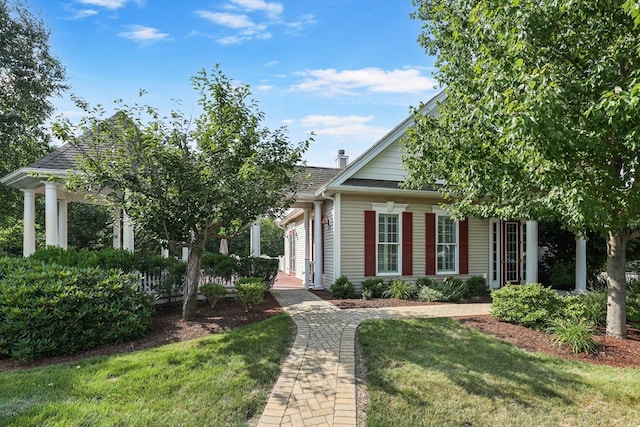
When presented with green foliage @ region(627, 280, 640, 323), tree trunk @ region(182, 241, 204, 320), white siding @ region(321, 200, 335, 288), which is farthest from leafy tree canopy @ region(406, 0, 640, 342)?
tree trunk @ region(182, 241, 204, 320)

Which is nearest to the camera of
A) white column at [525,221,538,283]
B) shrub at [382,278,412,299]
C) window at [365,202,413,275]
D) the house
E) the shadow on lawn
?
the shadow on lawn

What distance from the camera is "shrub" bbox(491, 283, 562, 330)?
6547 millimetres

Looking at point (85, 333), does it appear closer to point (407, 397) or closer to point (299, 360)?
point (299, 360)

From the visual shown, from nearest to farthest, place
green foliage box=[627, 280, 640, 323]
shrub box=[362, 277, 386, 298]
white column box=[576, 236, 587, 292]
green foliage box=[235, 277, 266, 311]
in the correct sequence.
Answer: green foliage box=[627, 280, 640, 323] → green foliage box=[235, 277, 266, 311] → shrub box=[362, 277, 386, 298] → white column box=[576, 236, 587, 292]

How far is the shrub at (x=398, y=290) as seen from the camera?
963 cm

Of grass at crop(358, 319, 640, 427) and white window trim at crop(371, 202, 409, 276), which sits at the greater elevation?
white window trim at crop(371, 202, 409, 276)

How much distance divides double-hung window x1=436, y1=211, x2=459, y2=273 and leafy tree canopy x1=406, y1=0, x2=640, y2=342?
16.3 feet

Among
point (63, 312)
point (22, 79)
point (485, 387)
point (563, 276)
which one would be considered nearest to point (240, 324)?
point (63, 312)

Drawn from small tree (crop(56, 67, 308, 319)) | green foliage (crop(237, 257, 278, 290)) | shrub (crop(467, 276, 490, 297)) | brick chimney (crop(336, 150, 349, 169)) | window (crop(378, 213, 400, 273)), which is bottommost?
shrub (crop(467, 276, 490, 297))

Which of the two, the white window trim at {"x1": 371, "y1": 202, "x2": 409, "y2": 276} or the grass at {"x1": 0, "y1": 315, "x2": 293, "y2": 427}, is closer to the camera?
the grass at {"x1": 0, "y1": 315, "x2": 293, "y2": 427}

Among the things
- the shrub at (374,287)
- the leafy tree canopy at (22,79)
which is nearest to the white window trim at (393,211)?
the shrub at (374,287)

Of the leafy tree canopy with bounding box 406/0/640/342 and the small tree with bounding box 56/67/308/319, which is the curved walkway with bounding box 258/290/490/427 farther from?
the leafy tree canopy with bounding box 406/0/640/342

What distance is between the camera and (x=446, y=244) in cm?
1136

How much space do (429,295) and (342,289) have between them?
2.49m
